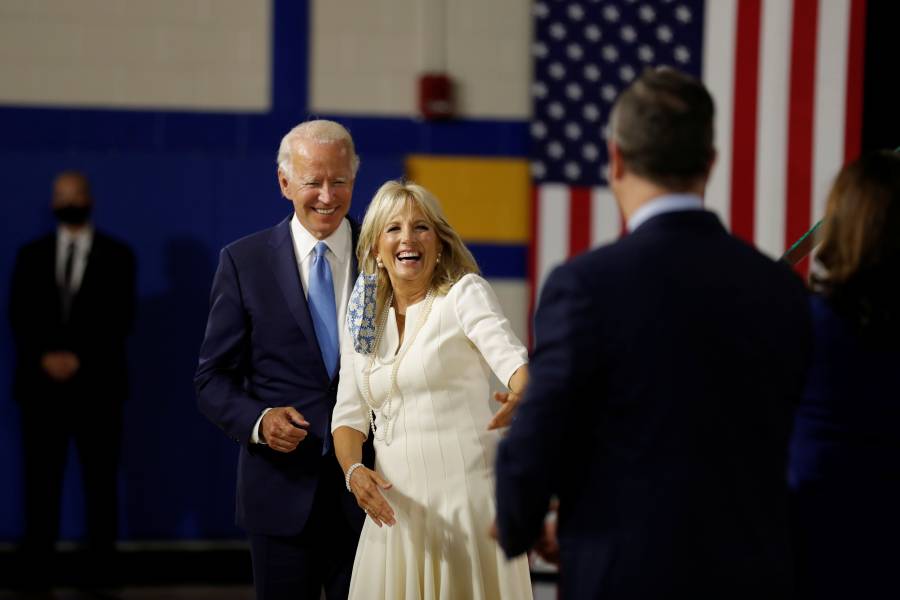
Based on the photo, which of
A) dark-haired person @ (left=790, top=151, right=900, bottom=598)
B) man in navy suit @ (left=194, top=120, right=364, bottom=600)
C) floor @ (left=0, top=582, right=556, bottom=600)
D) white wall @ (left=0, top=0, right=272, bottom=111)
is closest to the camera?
dark-haired person @ (left=790, top=151, right=900, bottom=598)

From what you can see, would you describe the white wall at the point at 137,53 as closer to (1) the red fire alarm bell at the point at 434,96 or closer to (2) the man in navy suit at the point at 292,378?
(1) the red fire alarm bell at the point at 434,96

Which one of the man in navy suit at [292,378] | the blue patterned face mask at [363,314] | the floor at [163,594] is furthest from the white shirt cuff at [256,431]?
the floor at [163,594]

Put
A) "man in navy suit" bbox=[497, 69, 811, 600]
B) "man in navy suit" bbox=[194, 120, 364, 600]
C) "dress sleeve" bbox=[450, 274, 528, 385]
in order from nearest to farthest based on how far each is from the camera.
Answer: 1. "man in navy suit" bbox=[497, 69, 811, 600]
2. "dress sleeve" bbox=[450, 274, 528, 385]
3. "man in navy suit" bbox=[194, 120, 364, 600]

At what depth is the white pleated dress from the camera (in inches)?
92.4

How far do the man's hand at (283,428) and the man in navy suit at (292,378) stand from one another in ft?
0.17

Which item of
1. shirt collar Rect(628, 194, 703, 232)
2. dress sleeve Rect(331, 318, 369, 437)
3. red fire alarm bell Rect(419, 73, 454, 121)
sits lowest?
dress sleeve Rect(331, 318, 369, 437)

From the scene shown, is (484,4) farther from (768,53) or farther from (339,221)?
(339,221)

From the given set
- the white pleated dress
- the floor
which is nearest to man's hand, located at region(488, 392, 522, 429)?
the white pleated dress

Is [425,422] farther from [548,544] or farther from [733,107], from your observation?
[733,107]

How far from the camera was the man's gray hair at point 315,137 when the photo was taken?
2670mm

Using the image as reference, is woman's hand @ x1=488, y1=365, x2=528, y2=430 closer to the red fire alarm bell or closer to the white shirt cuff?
the white shirt cuff

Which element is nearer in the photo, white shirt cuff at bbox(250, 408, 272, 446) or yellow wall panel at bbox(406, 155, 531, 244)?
white shirt cuff at bbox(250, 408, 272, 446)

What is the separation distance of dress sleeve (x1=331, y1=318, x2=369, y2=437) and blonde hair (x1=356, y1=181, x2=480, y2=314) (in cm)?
11

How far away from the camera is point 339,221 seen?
2.69 metres
